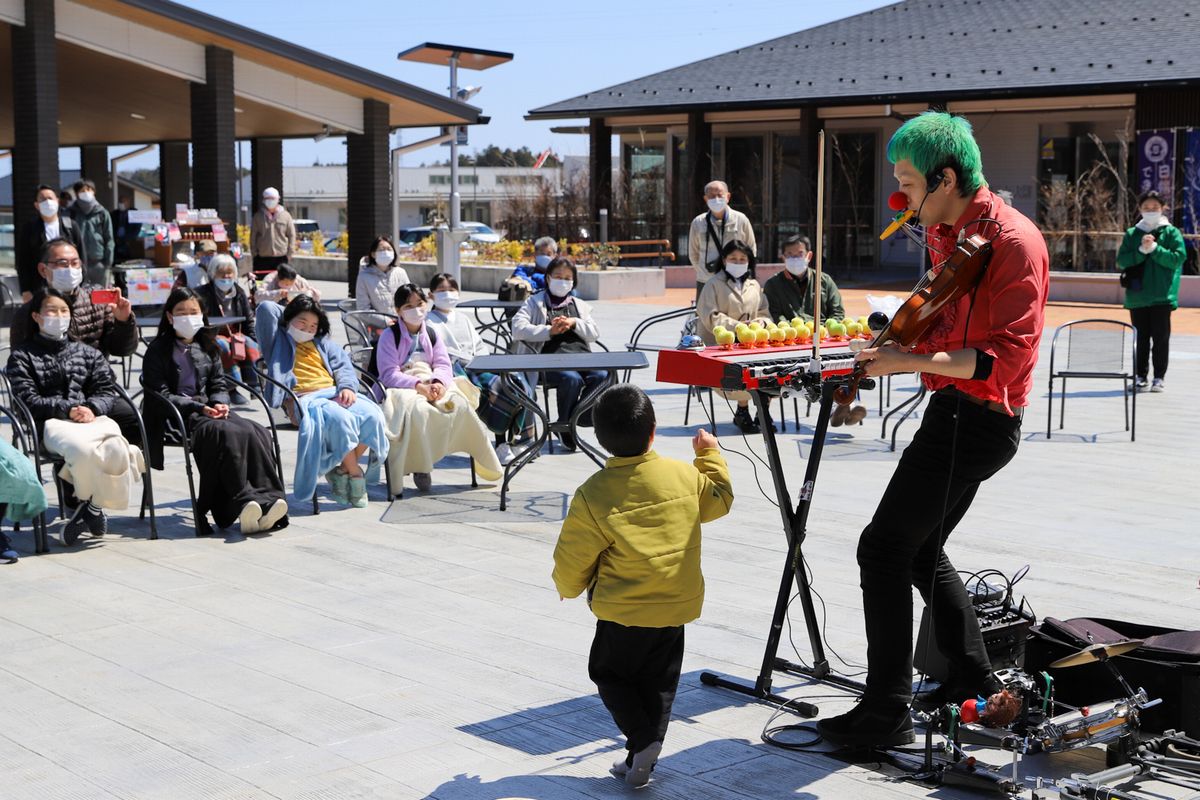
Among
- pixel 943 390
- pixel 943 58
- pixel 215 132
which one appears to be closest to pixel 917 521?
pixel 943 390

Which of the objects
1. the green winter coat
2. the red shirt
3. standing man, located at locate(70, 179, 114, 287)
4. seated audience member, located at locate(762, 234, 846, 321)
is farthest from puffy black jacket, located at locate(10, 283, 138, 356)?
the green winter coat

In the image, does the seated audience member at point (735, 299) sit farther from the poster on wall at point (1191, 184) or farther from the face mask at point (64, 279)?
the poster on wall at point (1191, 184)

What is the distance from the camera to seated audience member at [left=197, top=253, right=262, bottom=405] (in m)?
11.6

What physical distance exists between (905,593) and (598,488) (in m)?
0.96

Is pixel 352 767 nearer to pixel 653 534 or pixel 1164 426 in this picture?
pixel 653 534

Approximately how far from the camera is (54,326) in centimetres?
731

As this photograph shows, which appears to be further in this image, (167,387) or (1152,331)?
(1152,331)

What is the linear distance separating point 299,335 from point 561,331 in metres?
2.01

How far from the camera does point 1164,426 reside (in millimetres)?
10773

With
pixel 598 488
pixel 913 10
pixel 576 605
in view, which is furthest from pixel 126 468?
pixel 913 10

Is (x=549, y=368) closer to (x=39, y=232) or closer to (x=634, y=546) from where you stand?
(x=634, y=546)

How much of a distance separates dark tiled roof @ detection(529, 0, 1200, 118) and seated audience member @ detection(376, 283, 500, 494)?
19.4 m

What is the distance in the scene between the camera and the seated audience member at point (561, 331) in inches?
375

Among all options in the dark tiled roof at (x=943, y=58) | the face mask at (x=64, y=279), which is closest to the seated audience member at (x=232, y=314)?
the face mask at (x=64, y=279)
